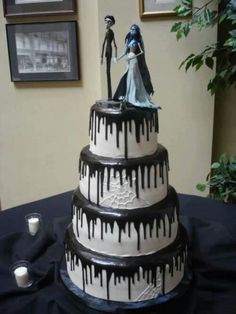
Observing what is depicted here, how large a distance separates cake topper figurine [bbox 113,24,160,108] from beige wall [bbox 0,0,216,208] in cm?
86

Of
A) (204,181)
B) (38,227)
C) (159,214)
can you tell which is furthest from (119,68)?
(159,214)

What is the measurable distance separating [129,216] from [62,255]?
1.31 ft

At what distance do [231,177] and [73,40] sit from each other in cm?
114

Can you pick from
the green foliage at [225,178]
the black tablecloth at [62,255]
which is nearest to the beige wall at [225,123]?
the green foliage at [225,178]

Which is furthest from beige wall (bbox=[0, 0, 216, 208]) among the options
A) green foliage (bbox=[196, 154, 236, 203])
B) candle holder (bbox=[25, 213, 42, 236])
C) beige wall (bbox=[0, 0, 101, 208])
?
candle holder (bbox=[25, 213, 42, 236])

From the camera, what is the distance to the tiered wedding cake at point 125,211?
97 centimetres

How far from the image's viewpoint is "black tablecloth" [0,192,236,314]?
3.28ft

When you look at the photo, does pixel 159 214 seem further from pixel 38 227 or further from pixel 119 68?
pixel 119 68

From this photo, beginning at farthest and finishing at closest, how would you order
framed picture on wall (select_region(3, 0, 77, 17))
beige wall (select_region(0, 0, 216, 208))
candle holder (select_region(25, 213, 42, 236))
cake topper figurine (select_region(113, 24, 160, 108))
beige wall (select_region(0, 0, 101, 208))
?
beige wall (select_region(0, 0, 101, 208)) → framed picture on wall (select_region(3, 0, 77, 17)) → beige wall (select_region(0, 0, 216, 208)) → candle holder (select_region(25, 213, 42, 236)) → cake topper figurine (select_region(113, 24, 160, 108))

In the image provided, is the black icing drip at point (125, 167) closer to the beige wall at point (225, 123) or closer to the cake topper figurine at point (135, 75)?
the cake topper figurine at point (135, 75)

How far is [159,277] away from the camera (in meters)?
1.01

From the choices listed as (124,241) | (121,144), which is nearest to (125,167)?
(121,144)

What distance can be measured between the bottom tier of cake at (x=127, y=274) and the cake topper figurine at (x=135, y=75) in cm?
45

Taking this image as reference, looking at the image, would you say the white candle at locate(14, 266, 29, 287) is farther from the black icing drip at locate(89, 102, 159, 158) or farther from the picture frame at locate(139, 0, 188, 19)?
the picture frame at locate(139, 0, 188, 19)
